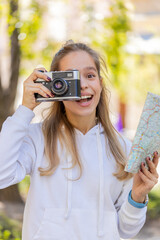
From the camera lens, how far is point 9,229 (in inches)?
170

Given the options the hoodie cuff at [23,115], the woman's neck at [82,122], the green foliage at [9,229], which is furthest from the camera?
the green foliage at [9,229]

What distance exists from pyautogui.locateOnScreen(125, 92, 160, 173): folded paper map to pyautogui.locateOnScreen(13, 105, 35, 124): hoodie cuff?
1.61 feet

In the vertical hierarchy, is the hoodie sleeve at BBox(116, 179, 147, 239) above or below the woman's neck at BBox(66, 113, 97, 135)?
below

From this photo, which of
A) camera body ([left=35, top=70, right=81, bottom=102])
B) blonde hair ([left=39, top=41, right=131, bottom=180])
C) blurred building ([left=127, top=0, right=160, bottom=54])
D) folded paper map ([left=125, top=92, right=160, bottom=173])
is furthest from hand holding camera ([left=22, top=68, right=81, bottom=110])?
blurred building ([left=127, top=0, right=160, bottom=54])

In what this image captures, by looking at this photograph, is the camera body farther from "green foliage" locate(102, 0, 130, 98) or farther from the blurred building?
the blurred building

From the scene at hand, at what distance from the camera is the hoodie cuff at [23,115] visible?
177 centimetres

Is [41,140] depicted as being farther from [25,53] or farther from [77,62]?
[25,53]

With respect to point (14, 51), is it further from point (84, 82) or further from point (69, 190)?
point (69, 190)

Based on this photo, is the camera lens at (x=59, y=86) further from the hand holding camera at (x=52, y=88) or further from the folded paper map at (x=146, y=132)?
the folded paper map at (x=146, y=132)

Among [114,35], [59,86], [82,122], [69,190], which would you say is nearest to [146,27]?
[114,35]

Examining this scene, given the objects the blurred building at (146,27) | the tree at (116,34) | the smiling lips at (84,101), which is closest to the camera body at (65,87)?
the smiling lips at (84,101)

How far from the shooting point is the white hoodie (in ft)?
5.74

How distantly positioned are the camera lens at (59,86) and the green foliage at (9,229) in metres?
2.39

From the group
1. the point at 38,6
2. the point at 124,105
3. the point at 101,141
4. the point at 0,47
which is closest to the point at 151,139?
the point at 101,141
